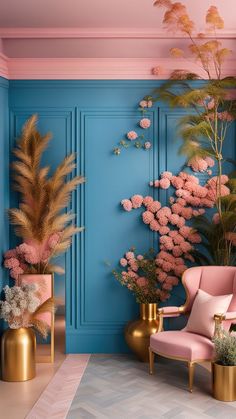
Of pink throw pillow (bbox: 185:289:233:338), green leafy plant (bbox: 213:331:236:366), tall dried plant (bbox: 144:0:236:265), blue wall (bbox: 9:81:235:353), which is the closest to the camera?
green leafy plant (bbox: 213:331:236:366)

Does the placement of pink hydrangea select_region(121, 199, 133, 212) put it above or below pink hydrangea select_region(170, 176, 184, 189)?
below

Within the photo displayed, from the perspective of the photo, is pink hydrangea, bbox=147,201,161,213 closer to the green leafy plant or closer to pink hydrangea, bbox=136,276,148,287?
pink hydrangea, bbox=136,276,148,287

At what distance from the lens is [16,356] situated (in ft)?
13.5

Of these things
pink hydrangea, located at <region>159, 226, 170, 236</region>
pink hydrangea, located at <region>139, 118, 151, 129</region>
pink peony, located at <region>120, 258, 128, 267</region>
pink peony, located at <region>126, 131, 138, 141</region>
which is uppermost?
pink hydrangea, located at <region>139, 118, 151, 129</region>

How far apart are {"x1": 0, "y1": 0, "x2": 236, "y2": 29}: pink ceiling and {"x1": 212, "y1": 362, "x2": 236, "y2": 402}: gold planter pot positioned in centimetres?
320

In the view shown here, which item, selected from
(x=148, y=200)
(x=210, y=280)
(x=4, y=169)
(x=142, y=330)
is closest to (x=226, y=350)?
(x=210, y=280)

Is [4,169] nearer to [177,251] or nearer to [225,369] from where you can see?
[177,251]

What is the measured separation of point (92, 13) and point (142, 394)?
350 cm

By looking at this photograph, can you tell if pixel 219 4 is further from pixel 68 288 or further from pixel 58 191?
pixel 68 288

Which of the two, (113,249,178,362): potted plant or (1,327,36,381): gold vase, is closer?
(1,327,36,381): gold vase

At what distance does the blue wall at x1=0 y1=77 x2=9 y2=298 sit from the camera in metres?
4.83

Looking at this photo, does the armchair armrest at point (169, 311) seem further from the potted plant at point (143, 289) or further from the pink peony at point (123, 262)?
the pink peony at point (123, 262)

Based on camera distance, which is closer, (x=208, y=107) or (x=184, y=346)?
(x=184, y=346)

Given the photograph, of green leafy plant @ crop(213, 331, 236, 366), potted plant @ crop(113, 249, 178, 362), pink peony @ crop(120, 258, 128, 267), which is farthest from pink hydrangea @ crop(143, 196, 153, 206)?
green leafy plant @ crop(213, 331, 236, 366)
